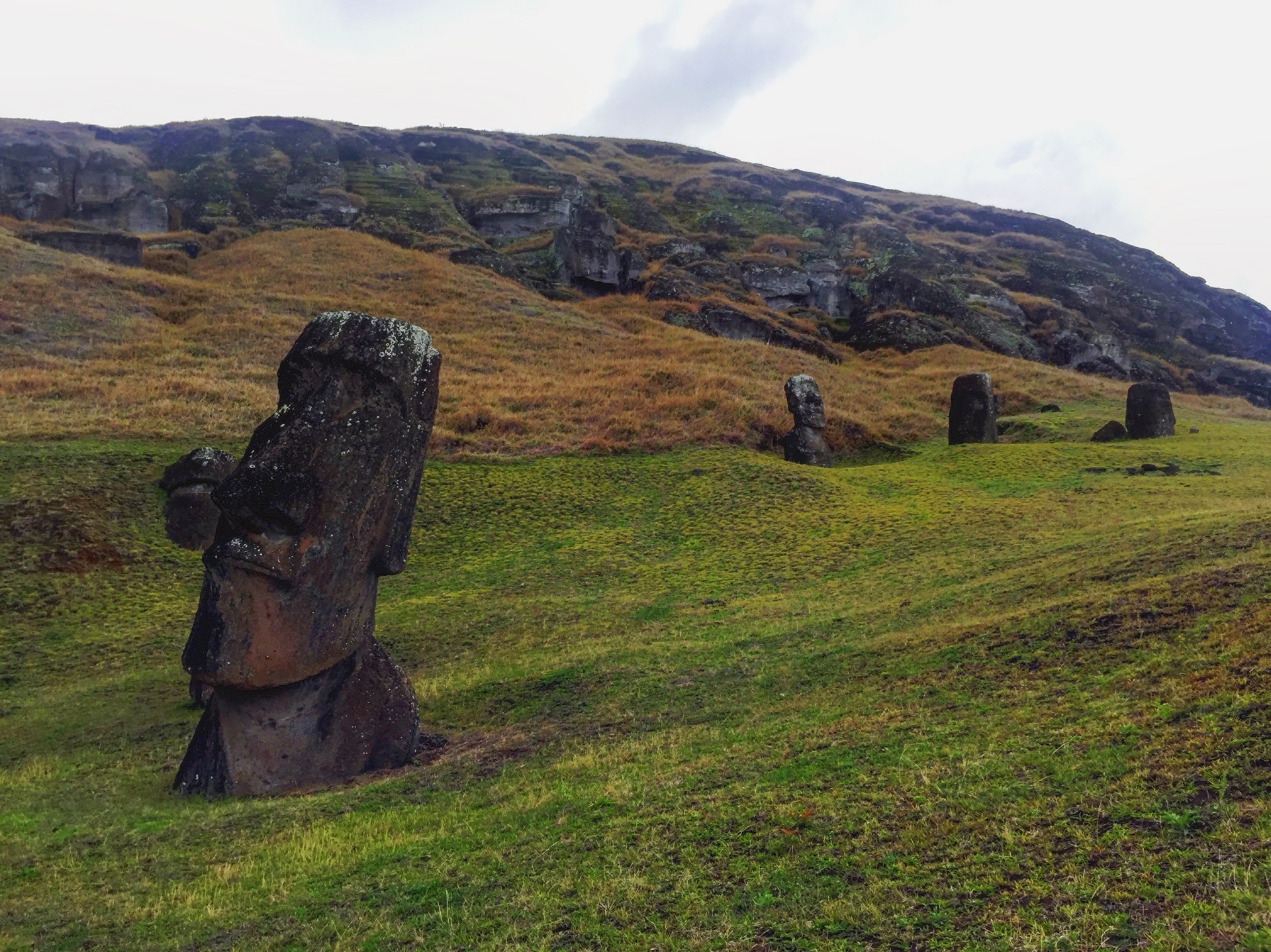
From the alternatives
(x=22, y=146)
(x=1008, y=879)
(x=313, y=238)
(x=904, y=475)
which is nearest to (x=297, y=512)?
(x=1008, y=879)

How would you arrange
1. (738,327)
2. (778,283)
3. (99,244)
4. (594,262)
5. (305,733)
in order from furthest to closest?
(778,283), (594,262), (738,327), (99,244), (305,733)

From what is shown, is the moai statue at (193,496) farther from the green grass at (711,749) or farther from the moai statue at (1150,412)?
the moai statue at (1150,412)

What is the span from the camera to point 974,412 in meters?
37.4

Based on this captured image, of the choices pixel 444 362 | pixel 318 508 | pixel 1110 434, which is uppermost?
pixel 444 362

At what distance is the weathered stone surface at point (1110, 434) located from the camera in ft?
119

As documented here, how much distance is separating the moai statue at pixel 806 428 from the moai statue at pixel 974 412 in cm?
665

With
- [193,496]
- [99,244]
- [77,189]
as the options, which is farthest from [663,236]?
[193,496]

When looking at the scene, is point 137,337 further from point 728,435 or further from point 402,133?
point 402,133

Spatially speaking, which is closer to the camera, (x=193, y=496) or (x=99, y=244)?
(x=193, y=496)

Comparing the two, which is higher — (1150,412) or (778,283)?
(778,283)

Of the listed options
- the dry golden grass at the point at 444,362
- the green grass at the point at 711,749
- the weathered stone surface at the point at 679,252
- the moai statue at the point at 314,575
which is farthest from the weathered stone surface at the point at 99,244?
the moai statue at the point at 314,575

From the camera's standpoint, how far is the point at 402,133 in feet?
359

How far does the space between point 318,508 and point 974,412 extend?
31767 mm

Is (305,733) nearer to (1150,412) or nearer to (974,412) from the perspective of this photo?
(974,412)
